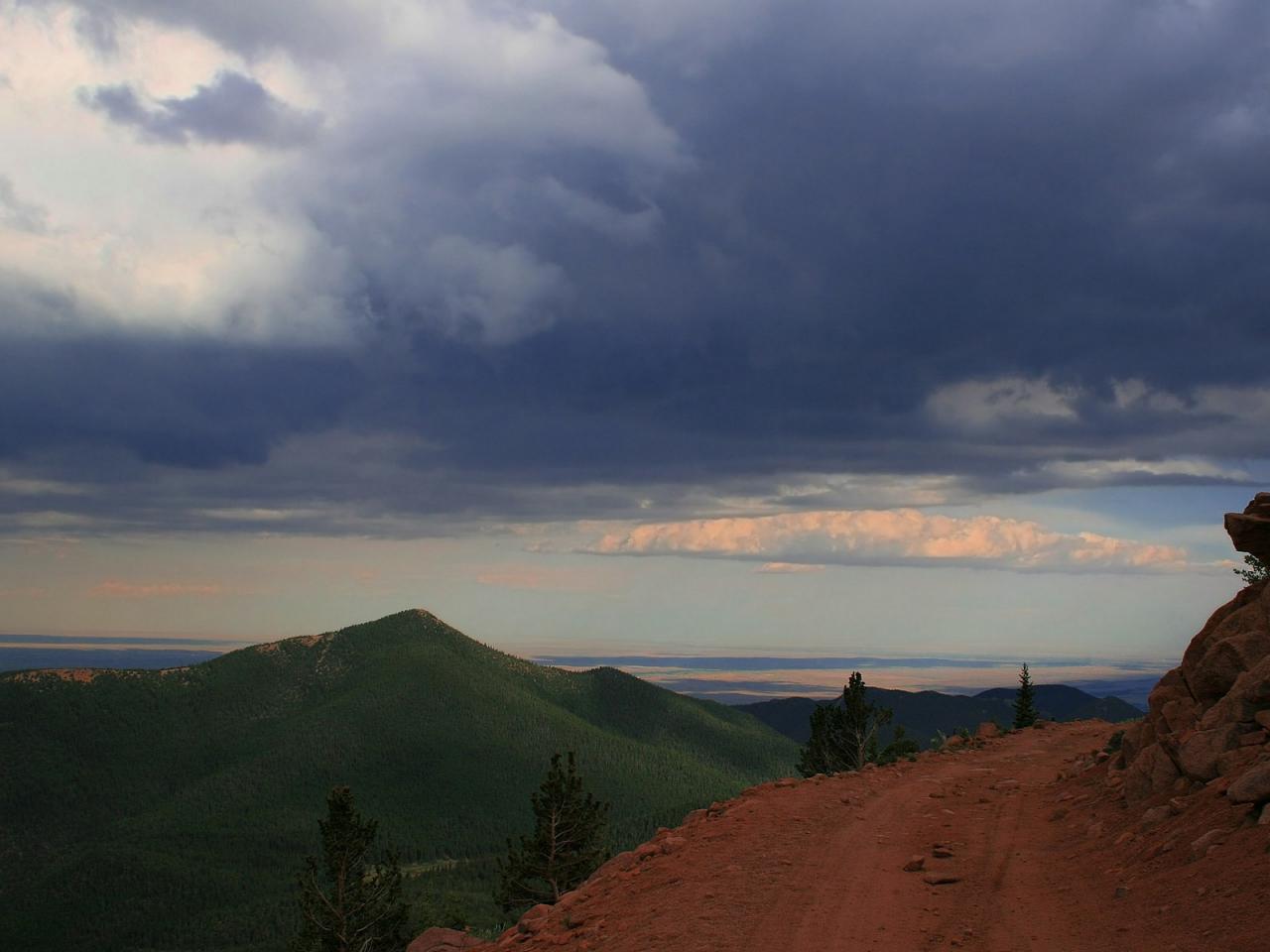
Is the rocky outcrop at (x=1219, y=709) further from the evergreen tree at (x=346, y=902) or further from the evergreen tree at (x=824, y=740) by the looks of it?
the evergreen tree at (x=346, y=902)

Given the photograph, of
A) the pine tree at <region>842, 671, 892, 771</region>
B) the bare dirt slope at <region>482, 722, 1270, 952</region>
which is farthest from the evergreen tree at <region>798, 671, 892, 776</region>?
the bare dirt slope at <region>482, 722, 1270, 952</region>

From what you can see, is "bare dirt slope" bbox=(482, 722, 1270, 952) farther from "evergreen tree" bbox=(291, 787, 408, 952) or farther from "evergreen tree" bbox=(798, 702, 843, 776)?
"evergreen tree" bbox=(291, 787, 408, 952)

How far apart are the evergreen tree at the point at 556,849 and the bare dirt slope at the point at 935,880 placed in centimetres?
2991

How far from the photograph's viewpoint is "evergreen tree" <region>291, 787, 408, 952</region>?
6925 centimetres

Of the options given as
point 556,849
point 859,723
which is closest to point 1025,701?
point 859,723

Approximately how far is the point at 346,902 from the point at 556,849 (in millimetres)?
23315

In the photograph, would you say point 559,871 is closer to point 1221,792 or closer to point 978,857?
point 978,857

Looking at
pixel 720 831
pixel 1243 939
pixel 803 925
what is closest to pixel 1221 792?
pixel 1243 939

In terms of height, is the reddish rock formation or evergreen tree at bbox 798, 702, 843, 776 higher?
the reddish rock formation

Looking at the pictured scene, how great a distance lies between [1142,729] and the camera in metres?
28.1

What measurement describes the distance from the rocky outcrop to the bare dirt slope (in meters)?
0.87

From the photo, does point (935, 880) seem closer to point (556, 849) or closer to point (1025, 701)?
point (556, 849)

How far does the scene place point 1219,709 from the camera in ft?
77.7

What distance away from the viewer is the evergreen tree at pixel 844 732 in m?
60.7
